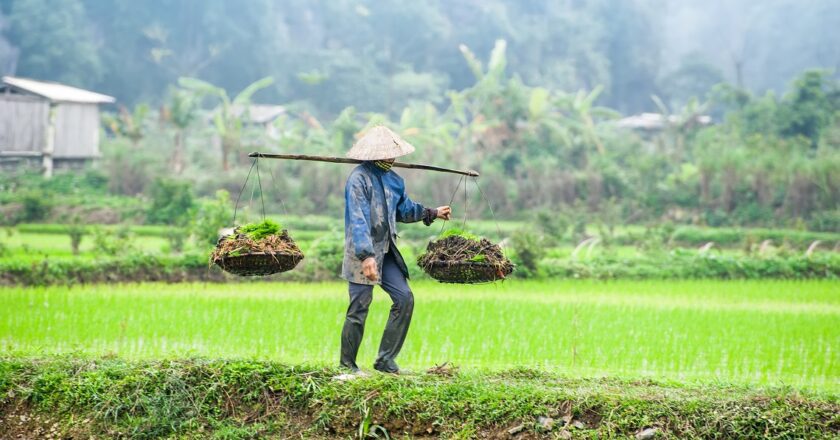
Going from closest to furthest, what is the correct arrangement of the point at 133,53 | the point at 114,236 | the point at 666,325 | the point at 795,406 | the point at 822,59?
the point at 795,406 < the point at 666,325 < the point at 114,236 < the point at 133,53 < the point at 822,59

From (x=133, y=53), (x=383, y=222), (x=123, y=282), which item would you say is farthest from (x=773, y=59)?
(x=383, y=222)

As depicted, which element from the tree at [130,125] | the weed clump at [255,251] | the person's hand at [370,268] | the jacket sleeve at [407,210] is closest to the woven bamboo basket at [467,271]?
the jacket sleeve at [407,210]

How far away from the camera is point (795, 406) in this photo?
5.13 m

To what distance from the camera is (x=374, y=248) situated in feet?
18.7

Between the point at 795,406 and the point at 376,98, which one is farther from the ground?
the point at 376,98

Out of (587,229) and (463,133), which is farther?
(463,133)

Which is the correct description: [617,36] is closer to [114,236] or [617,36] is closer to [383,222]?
[114,236]

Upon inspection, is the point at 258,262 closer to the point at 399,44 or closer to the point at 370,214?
the point at 370,214

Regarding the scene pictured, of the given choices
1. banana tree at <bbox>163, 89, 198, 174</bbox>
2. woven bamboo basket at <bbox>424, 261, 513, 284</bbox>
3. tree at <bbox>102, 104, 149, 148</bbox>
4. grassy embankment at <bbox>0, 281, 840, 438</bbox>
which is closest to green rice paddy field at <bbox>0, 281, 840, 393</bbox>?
grassy embankment at <bbox>0, 281, 840, 438</bbox>

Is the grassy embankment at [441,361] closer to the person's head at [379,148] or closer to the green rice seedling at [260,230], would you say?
the green rice seedling at [260,230]

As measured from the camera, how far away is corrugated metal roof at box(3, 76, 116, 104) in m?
17.9

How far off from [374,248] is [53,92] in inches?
582

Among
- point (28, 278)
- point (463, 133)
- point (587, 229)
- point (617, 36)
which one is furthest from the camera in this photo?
point (617, 36)

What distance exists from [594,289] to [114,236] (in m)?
6.80
